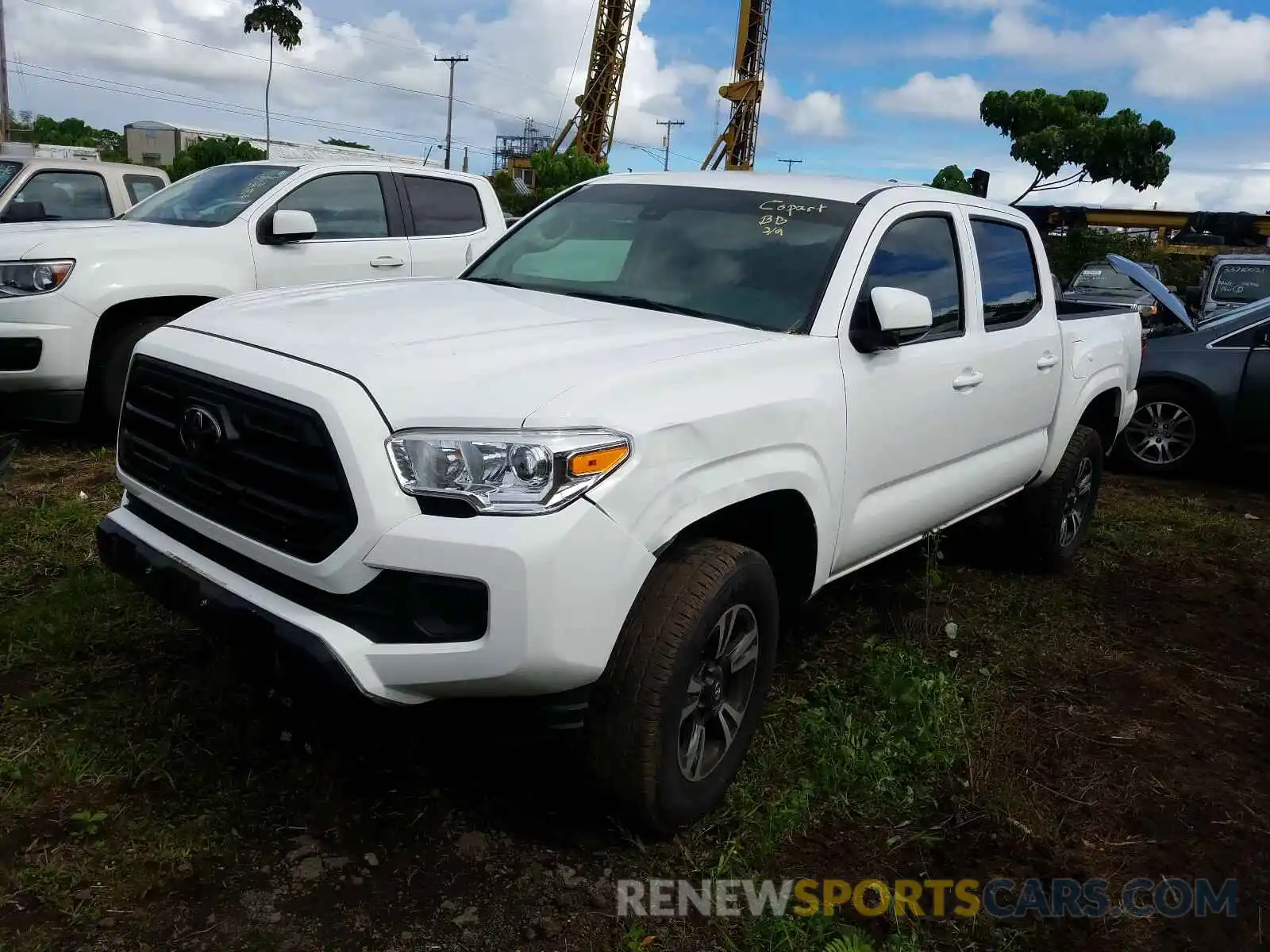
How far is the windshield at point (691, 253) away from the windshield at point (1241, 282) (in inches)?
426

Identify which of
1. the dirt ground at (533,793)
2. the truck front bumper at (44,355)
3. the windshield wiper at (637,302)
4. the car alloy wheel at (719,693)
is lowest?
the dirt ground at (533,793)

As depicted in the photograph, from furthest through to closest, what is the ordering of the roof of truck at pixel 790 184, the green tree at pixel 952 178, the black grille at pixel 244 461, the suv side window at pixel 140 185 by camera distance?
the green tree at pixel 952 178 → the suv side window at pixel 140 185 → the roof of truck at pixel 790 184 → the black grille at pixel 244 461

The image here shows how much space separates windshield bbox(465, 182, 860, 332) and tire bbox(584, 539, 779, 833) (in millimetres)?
914

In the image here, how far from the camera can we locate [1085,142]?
31.4 m

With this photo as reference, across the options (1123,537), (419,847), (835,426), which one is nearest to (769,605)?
(835,426)

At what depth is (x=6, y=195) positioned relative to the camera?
8836 millimetres

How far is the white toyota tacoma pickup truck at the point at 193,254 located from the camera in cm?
571

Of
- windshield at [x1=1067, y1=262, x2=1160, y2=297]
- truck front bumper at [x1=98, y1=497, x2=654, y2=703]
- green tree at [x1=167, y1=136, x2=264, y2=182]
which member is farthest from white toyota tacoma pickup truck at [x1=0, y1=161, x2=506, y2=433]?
green tree at [x1=167, y1=136, x2=264, y2=182]

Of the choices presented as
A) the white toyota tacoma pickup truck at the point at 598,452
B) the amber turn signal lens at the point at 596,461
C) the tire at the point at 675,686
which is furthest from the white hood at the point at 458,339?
the tire at the point at 675,686

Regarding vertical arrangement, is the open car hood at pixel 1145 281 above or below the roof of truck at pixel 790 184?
below

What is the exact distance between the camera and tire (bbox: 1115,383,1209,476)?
7.78 metres

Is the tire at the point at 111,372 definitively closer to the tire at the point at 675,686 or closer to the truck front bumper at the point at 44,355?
the truck front bumper at the point at 44,355

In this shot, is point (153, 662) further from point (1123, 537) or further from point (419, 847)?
point (1123, 537)

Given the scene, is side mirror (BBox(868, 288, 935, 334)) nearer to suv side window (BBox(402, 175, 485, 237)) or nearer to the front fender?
the front fender
